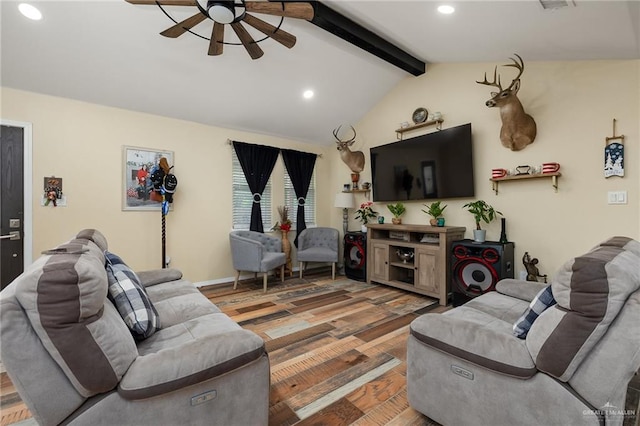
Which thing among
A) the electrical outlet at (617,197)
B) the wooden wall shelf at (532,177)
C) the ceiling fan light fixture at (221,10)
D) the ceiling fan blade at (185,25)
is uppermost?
the ceiling fan blade at (185,25)

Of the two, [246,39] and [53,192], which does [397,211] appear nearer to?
[246,39]

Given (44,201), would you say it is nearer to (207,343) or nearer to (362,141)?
(207,343)

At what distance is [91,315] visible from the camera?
0.98 meters

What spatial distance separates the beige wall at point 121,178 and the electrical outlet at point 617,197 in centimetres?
446

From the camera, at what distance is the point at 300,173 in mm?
5164

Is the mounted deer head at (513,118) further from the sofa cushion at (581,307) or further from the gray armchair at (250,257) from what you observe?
the gray armchair at (250,257)

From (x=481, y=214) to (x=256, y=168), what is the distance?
133 inches

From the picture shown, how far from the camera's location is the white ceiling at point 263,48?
237 cm

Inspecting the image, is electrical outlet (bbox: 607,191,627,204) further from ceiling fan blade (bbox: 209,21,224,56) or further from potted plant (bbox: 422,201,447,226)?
ceiling fan blade (bbox: 209,21,224,56)

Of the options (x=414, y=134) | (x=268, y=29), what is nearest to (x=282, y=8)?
(x=268, y=29)

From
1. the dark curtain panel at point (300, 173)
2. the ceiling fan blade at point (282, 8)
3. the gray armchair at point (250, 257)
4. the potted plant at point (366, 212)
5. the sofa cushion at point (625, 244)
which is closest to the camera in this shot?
the sofa cushion at point (625, 244)

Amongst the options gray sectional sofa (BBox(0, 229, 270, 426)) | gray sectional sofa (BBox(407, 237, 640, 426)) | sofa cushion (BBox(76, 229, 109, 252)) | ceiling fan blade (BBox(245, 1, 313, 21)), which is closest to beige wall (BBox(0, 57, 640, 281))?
gray sectional sofa (BBox(407, 237, 640, 426))

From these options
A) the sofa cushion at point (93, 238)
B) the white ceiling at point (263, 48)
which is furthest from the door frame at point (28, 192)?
the sofa cushion at point (93, 238)

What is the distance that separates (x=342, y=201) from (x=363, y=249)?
0.96 m
